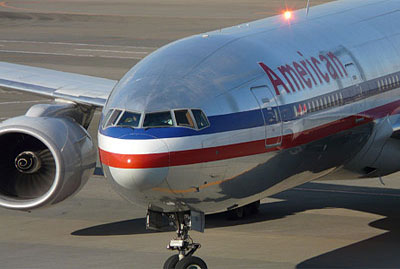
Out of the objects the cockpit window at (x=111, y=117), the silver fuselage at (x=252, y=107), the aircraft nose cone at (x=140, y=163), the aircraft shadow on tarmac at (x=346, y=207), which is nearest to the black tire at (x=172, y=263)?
the silver fuselage at (x=252, y=107)

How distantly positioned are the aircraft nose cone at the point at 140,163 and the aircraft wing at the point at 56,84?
21.3 ft

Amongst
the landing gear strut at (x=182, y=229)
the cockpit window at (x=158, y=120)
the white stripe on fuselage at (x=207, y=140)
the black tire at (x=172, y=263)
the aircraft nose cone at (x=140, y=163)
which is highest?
the cockpit window at (x=158, y=120)

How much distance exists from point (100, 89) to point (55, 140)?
479 centimetres

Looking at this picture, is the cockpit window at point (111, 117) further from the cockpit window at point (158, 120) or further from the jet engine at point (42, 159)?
the jet engine at point (42, 159)

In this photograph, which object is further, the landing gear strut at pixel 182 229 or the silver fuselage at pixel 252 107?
the landing gear strut at pixel 182 229

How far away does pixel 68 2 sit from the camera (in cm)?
8444

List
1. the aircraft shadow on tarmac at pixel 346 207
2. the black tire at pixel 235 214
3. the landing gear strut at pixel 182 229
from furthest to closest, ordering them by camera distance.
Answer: the black tire at pixel 235 214, the aircraft shadow on tarmac at pixel 346 207, the landing gear strut at pixel 182 229

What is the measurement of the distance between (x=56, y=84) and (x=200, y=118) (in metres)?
8.75

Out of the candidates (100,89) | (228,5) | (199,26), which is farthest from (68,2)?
(100,89)

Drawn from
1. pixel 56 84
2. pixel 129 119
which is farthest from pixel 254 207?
pixel 129 119

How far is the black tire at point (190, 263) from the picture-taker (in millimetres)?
17234

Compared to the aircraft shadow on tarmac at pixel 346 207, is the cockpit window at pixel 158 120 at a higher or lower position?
higher

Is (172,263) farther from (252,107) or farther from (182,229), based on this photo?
(252,107)

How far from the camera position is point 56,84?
24.2m
